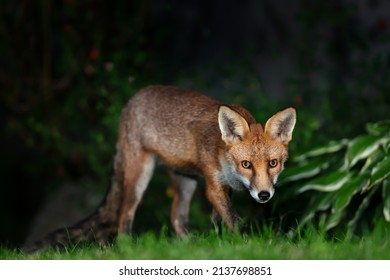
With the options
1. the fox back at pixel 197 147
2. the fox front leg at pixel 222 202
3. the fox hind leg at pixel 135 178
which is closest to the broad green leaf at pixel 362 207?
the fox back at pixel 197 147

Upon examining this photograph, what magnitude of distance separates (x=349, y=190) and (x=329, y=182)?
24cm

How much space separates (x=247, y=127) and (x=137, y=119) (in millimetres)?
1388

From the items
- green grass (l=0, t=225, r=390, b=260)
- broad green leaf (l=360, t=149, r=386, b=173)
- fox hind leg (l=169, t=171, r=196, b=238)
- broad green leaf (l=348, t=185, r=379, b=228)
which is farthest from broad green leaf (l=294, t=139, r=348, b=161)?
green grass (l=0, t=225, r=390, b=260)

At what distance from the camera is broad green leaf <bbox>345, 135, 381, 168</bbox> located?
647 centimetres

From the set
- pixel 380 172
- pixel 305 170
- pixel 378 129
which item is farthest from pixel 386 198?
pixel 305 170

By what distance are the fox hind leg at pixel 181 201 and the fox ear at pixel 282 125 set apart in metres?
1.45

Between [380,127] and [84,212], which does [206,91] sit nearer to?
[84,212]

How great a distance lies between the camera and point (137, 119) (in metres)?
6.16

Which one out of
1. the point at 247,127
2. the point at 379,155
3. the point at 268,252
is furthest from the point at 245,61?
the point at 268,252

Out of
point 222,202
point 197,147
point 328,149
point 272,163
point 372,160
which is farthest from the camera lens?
point 328,149

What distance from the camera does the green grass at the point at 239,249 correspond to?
457 cm

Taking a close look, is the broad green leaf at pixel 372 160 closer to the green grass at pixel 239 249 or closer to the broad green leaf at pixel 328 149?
the broad green leaf at pixel 328 149

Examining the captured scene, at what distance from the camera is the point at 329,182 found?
655 cm

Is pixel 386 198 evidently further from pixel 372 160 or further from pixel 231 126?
pixel 231 126
